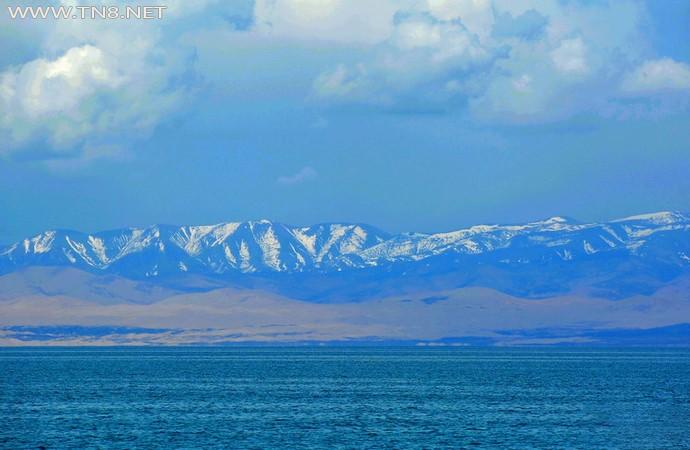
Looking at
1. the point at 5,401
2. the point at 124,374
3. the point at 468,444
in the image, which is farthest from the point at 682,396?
the point at 124,374

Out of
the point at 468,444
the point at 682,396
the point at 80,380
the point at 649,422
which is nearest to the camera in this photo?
the point at 468,444

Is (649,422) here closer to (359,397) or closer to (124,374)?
(359,397)

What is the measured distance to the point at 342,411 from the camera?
10406cm

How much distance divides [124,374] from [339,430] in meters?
92.5

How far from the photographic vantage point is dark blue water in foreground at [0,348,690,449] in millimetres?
82438

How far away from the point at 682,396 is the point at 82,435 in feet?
211

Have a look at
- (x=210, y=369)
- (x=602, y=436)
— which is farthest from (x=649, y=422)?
(x=210, y=369)

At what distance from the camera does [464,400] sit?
117 m

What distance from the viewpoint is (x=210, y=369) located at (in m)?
194

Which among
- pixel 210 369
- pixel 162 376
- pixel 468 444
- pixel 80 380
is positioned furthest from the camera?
pixel 210 369

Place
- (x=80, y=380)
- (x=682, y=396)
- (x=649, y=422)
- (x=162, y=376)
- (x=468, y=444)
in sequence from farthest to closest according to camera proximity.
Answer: (x=162, y=376)
(x=80, y=380)
(x=682, y=396)
(x=649, y=422)
(x=468, y=444)

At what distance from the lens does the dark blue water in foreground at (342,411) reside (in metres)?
82.4

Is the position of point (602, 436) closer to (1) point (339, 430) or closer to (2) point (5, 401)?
(1) point (339, 430)

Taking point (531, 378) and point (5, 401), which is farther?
point (531, 378)
